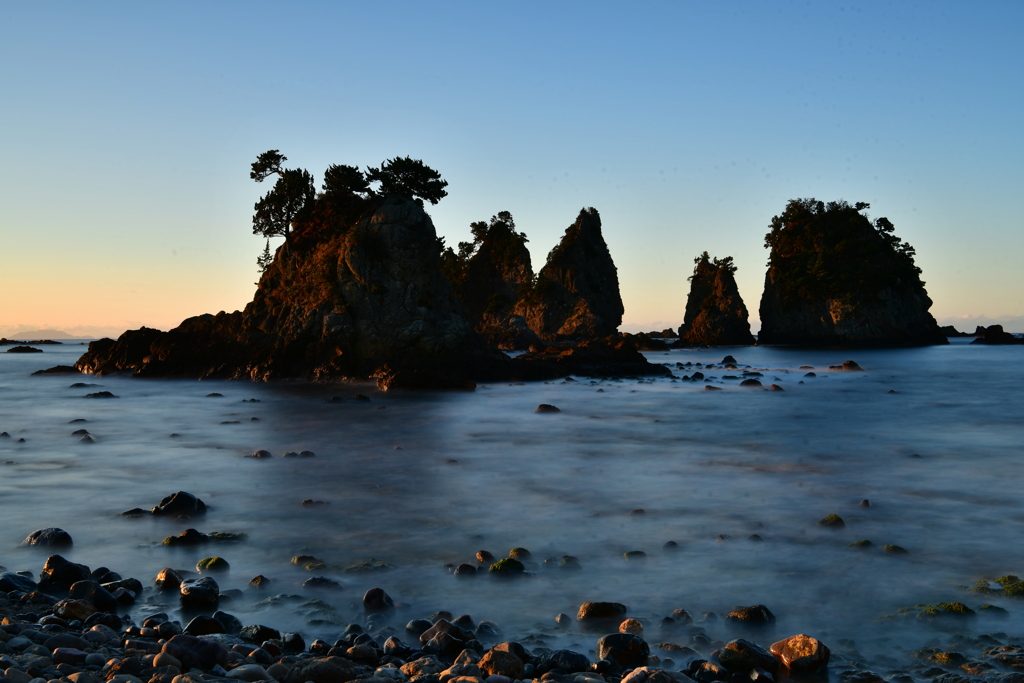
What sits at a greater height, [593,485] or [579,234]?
[579,234]

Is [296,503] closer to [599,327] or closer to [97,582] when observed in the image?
[97,582]

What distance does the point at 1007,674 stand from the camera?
5.25m

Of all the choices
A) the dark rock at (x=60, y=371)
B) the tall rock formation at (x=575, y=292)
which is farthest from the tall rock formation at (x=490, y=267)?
the dark rock at (x=60, y=371)

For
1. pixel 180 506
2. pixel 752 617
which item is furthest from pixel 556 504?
pixel 180 506

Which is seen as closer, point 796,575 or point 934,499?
point 796,575

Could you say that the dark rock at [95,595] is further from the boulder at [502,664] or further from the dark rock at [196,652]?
the boulder at [502,664]

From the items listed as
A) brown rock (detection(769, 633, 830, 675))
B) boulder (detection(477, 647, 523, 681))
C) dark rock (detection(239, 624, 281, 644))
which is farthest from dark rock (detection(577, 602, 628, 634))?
dark rock (detection(239, 624, 281, 644))

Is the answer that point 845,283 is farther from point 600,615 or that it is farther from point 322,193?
point 600,615

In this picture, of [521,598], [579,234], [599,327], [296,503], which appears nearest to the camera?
[521,598]

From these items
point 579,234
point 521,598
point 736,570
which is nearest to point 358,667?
point 521,598

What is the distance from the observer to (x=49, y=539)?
29.4 ft

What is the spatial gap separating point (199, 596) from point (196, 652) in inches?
67.1

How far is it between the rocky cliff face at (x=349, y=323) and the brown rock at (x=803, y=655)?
29319 mm

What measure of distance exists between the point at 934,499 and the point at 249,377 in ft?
110
